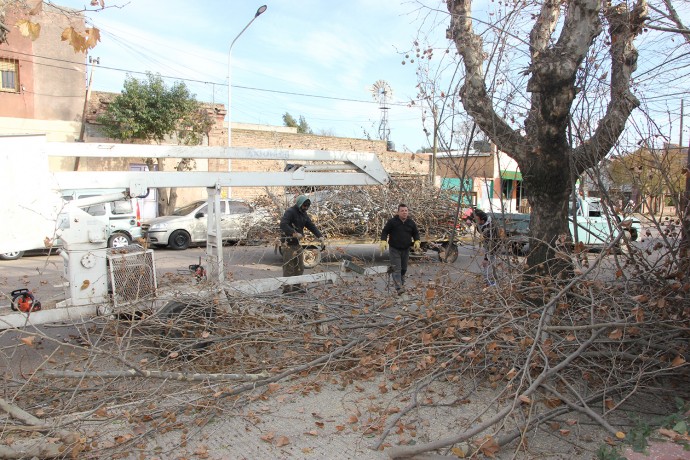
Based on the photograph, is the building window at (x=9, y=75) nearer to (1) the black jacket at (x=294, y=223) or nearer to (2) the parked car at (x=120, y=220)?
(2) the parked car at (x=120, y=220)

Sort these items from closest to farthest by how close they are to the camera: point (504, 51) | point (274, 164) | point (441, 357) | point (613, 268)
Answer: point (441, 357), point (613, 268), point (504, 51), point (274, 164)

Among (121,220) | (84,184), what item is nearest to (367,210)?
(121,220)

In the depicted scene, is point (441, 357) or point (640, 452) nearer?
point (640, 452)

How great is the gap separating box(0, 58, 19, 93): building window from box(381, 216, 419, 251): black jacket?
16.9 m

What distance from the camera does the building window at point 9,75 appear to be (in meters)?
18.8

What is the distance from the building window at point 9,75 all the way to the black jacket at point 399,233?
55.3 ft

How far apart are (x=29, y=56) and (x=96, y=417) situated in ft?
63.8

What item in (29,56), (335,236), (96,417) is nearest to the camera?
(96,417)

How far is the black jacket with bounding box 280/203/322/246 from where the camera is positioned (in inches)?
302

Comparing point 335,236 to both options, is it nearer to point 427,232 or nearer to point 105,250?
point 427,232

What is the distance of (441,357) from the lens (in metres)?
4.90

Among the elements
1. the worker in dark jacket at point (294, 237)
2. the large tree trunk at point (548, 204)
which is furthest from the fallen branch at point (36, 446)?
the large tree trunk at point (548, 204)

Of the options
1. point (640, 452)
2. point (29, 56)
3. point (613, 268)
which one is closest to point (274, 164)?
point (29, 56)

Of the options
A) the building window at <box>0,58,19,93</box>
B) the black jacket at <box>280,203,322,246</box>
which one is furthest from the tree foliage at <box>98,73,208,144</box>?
the black jacket at <box>280,203,322,246</box>
